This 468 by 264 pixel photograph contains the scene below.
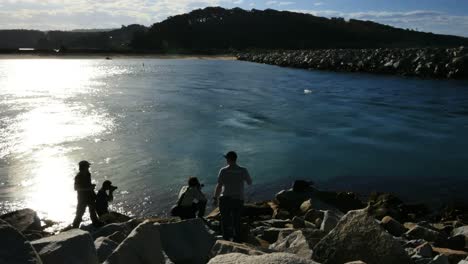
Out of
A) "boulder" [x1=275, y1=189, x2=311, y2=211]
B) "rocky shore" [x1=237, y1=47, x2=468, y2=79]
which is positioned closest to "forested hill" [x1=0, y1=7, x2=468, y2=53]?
"rocky shore" [x1=237, y1=47, x2=468, y2=79]

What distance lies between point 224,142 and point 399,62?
48806 mm

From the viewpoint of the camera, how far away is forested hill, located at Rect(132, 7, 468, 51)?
5709 inches

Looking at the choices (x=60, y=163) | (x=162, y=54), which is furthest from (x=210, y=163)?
(x=162, y=54)

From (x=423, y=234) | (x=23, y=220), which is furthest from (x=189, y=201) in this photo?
(x=423, y=234)

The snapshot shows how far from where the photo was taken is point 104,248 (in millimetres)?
6926

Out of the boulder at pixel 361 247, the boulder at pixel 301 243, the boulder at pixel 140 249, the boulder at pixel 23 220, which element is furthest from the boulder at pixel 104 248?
the boulder at pixel 23 220

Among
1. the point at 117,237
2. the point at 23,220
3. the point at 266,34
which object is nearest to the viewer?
the point at 117,237

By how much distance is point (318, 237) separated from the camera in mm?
7594

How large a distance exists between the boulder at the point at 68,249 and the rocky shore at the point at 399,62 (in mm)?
58307

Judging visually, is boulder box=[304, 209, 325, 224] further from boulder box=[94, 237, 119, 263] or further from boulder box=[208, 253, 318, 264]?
boulder box=[208, 253, 318, 264]

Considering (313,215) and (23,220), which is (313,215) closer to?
(313,215)

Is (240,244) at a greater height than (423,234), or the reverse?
(240,244)

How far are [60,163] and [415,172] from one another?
13691mm

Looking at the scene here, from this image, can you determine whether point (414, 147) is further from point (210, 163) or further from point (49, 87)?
point (49, 87)
